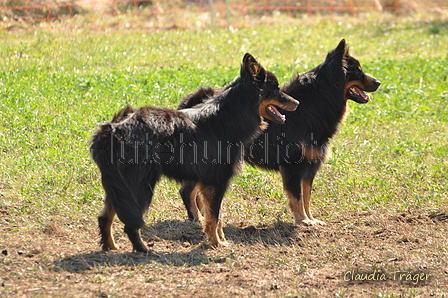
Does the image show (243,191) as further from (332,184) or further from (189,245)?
(189,245)

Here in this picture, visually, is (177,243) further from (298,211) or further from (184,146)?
(298,211)

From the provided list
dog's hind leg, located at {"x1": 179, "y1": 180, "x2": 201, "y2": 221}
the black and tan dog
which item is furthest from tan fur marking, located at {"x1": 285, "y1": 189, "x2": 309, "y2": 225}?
dog's hind leg, located at {"x1": 179, "y1": 180, "x2": 201, "y2": 221}

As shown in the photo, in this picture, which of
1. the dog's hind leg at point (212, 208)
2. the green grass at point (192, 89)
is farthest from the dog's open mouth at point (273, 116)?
the green grass at point (192, 89)

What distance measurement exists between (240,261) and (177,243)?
0.92 metres

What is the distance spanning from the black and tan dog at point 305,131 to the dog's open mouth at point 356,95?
0.36ft

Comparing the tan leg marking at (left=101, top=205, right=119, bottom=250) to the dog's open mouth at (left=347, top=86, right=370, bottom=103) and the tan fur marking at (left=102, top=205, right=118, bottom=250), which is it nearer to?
the tan fur marking at (left=102, top=205, right=118, bottom=250)

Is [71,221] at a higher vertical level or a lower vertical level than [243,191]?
higher

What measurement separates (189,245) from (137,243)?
820 millimetres

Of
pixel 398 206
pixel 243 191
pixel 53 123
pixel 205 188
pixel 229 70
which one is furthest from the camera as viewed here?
pixel 229 70

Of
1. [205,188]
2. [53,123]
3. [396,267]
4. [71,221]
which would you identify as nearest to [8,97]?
[53,123]

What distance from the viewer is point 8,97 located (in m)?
10.5

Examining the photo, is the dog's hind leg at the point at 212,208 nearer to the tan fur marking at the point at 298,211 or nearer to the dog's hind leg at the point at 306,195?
A: the tan fur marking at the point at 298,211

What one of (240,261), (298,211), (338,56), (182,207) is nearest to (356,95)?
(338,56)

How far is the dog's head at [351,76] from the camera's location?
289 inches
